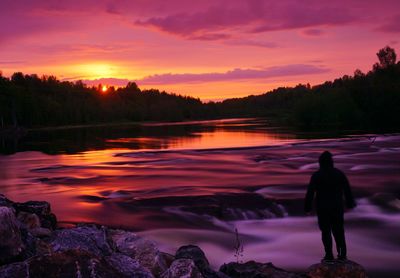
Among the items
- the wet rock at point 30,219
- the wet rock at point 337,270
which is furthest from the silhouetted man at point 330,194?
the wet rock at point 30,219

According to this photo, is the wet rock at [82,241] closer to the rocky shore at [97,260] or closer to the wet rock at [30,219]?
the rocky shore at [97,260]

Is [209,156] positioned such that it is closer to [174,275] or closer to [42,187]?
[42,187]

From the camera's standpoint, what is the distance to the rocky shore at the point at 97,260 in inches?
243

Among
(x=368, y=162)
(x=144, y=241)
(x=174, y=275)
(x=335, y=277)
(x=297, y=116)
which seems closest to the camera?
(x=174, y=275)

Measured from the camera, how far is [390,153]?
144 feet

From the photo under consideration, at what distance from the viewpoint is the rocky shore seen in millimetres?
6180

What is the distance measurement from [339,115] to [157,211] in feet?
374

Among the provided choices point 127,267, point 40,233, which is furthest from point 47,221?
point 127,267

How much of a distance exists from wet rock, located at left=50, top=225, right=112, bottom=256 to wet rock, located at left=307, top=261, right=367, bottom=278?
4.03 meters

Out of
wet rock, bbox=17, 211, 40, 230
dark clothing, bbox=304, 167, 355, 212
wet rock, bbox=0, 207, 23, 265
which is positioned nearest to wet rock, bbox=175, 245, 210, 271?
dark clothing, bbox=304, 167, 355, 212

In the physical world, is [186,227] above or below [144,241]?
below

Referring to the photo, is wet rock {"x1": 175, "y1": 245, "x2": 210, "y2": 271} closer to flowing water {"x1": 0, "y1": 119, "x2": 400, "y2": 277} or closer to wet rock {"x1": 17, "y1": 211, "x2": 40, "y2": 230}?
flowing water {"x1": 0, "y1": 119, "x2": 400, "y2": 277}

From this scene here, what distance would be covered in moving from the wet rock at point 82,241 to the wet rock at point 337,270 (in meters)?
4.03

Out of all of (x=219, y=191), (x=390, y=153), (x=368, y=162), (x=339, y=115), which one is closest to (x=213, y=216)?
(x=219, y=191)
